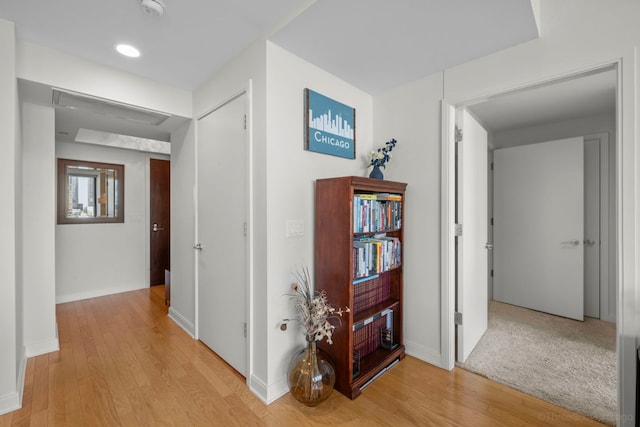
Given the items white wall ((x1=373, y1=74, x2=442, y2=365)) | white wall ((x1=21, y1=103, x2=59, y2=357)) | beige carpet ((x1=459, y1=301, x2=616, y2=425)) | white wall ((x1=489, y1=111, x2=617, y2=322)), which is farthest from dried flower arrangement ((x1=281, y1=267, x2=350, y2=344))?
white wall ((x1=489, y1=111, x2=617, y2=322))

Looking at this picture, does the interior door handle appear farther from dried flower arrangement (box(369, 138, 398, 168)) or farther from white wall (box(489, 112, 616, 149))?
dried flower arrangement (box(369, 138, 398, 168))

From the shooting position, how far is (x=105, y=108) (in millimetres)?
2559

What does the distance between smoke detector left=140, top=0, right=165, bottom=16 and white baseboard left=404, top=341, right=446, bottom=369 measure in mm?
3001

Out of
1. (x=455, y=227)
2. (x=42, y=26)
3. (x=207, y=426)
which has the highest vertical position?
(x=42, y=26)

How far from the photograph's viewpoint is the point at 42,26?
184cm

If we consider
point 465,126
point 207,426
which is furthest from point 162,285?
point 465,126

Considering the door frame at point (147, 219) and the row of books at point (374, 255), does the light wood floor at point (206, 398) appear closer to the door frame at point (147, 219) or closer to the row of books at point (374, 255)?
the row of books at point (374, 255)

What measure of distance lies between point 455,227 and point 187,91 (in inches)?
111

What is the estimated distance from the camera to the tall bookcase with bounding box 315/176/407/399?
6.34ft

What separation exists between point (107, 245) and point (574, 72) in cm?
551

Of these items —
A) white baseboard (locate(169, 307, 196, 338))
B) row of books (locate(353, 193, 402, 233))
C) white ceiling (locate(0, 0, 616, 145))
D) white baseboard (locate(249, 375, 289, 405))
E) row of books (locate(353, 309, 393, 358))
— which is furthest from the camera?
white baseboard (locate(169, 307, 196, 338))

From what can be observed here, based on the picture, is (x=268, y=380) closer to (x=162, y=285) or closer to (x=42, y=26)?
(x=42, y=26)

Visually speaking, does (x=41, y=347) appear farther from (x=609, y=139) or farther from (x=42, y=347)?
(x=609, y=139)

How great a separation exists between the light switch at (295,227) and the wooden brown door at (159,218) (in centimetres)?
363
